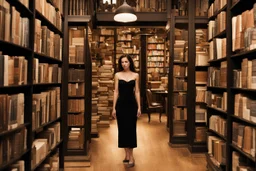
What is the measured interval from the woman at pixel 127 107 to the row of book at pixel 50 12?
45.5 inches

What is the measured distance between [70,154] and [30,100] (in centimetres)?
213

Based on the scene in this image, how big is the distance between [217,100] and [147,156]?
1.75 m

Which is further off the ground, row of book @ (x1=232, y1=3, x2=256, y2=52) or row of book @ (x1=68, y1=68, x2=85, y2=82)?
row of book @ (x1=232, y1=3, x2=256, y2=52)

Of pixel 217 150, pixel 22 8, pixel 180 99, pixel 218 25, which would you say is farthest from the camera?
pixel 180 99

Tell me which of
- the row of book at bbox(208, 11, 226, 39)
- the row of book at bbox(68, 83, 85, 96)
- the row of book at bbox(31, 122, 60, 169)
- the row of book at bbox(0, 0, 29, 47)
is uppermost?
the row of book at bbox(208, 11, 226, 39)

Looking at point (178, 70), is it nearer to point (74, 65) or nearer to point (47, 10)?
point (74, 65)

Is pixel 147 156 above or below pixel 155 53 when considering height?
below

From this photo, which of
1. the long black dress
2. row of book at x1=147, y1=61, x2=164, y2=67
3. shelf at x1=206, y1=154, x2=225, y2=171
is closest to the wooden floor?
shelf at x1=206, y1=154, x2=225, y2=171

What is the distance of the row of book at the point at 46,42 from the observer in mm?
2828

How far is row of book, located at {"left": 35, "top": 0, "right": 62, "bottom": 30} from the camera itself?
2.92 meters

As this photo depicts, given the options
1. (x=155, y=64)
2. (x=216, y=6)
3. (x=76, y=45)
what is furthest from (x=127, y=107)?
(x=155, y=64)

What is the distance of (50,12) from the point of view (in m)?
3.27

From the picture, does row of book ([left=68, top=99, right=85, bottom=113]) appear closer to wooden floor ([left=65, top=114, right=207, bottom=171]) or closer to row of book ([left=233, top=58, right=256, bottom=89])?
wooden floor ([left=65, top=114, right=207, bottom=171])

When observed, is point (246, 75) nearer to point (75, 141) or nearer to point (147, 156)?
point (147, 156)
